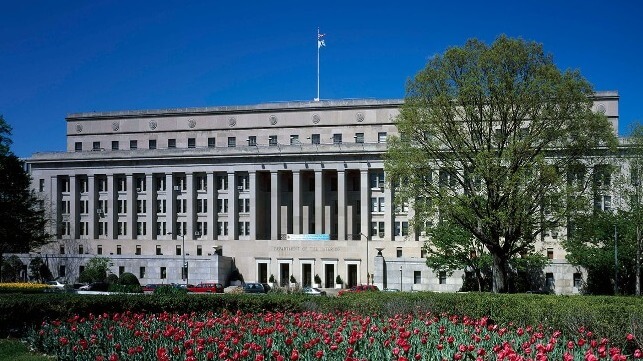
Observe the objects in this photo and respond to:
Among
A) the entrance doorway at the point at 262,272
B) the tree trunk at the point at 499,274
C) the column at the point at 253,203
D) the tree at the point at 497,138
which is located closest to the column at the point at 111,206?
the column at the point at 253,203

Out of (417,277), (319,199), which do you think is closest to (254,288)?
(417,277)

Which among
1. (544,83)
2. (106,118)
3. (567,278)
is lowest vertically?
(567,278)

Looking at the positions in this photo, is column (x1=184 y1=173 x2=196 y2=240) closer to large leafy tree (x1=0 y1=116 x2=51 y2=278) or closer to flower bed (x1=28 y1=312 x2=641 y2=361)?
large leafy tree (x1=0 y1=116 x2=51 y2=278)

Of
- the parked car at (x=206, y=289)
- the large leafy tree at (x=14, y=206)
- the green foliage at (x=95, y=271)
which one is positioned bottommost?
the parked car at (x=206, y=289)

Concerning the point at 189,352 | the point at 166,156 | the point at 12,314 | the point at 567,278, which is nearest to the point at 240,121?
the point at 166,156

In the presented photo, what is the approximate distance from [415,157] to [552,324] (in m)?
19.7

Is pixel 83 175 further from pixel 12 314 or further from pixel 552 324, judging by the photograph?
pixel 552 324

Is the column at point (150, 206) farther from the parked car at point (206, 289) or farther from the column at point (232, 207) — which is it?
the parked car at point (206, 289)

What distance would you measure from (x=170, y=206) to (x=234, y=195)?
29.2ft

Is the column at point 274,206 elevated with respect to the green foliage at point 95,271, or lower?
elevated

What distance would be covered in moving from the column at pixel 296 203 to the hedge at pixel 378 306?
172 ft

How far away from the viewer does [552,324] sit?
25.0 m

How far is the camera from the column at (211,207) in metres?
89.7

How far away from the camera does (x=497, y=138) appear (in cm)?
4294
